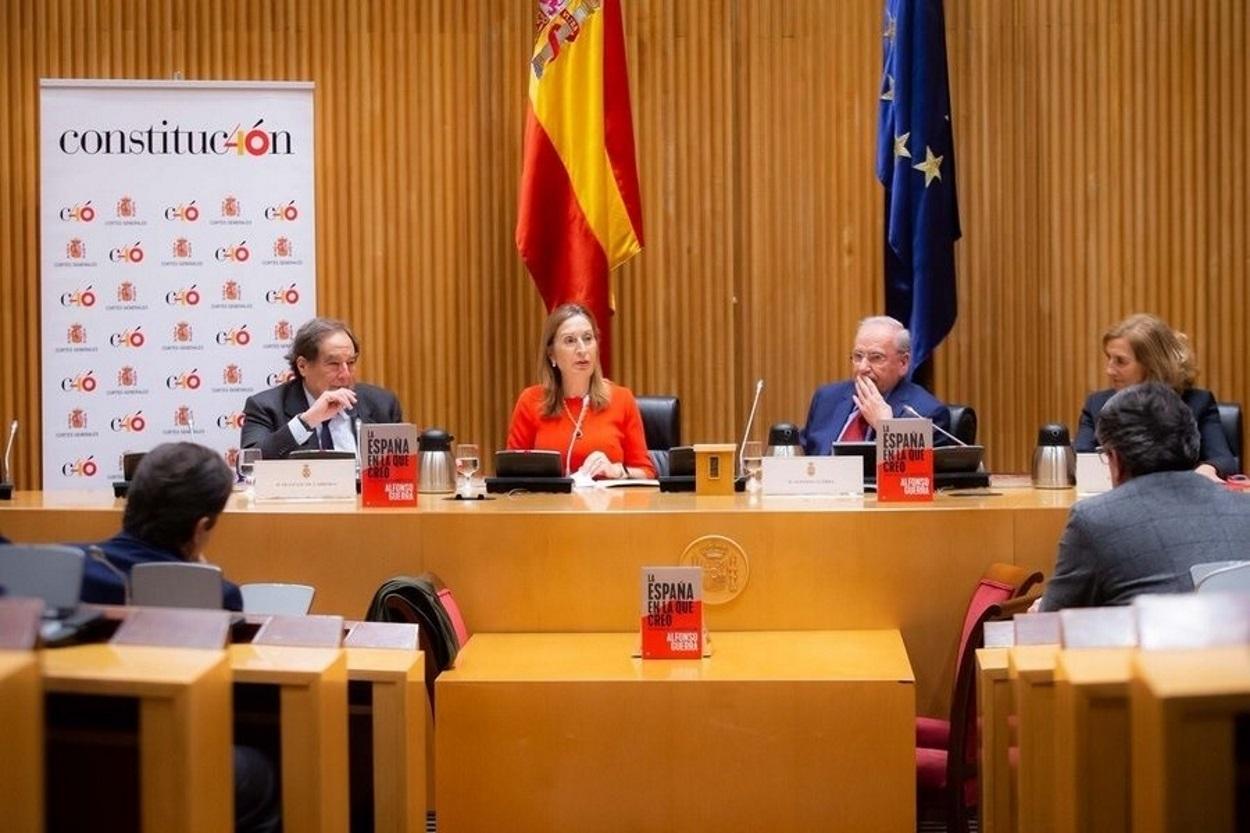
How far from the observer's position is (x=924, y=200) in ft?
19.7

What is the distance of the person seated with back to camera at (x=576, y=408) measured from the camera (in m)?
5.27

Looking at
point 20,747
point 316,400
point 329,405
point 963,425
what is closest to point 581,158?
point 316,400

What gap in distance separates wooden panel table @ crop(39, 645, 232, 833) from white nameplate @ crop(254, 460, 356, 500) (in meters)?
2.12

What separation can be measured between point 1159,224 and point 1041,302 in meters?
0.58

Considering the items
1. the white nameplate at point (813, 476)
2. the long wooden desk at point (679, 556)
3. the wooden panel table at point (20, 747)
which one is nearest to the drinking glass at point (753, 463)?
the white nameplate at point (813, 476)

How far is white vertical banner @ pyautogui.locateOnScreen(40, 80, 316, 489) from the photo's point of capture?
621 centimetres

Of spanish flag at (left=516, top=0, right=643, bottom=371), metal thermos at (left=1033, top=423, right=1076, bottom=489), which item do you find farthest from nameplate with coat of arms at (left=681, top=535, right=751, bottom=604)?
spanish flag at (left=516, top=0, right=643, bottom=371)

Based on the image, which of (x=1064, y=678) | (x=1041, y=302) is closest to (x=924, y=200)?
(x=1041, y=302)

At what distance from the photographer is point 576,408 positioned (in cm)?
538

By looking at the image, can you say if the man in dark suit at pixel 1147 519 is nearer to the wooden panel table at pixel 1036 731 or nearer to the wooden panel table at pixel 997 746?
the wooden panel table at pixel 997 746

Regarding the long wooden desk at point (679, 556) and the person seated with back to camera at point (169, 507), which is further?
the long wooden desk at point (679, 556)

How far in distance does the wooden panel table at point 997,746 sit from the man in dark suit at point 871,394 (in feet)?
7.96

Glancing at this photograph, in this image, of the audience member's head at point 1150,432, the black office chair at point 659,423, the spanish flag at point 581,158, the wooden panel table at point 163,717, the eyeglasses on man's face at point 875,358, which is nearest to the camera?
the wooden panel table at point 163,717

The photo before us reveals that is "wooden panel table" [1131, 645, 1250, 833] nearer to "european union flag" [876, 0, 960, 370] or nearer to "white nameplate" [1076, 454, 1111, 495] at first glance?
"white nameplate" [1076, 454, 1111, 495]
